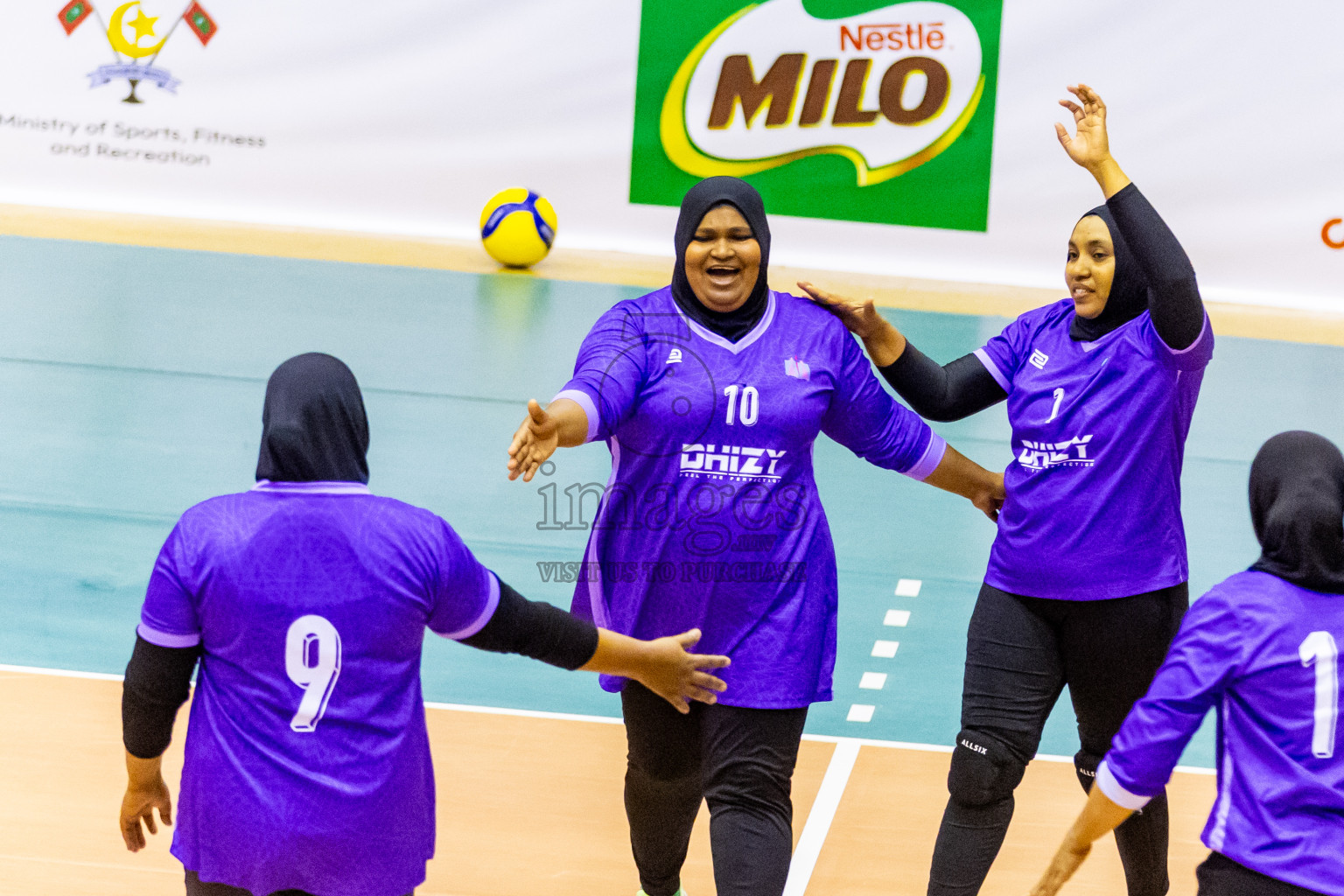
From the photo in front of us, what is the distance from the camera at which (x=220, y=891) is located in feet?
9.89

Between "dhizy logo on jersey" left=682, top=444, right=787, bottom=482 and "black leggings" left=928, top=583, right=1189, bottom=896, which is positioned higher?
"dhizy logo on jersey" left=682, top=444, right=787, bottom=482

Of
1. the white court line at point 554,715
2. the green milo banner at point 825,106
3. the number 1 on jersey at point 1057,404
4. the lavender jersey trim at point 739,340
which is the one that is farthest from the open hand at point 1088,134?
the green milo banner at point 825,106

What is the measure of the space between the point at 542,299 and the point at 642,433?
8708mm

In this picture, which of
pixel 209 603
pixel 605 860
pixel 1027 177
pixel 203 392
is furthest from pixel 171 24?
pixel 209 603

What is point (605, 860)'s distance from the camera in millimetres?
4797

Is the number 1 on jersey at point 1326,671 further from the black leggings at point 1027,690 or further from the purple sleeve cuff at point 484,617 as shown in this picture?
the purple sleeve cuff at point 484,617

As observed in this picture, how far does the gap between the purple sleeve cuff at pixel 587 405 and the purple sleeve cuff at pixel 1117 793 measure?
1.46 meters

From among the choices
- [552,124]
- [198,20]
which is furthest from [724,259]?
[198,20]

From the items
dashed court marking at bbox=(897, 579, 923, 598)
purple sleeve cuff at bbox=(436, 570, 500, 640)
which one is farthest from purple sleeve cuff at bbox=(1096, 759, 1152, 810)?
dashed court marking at bbox=(897, 579, 923, 598)

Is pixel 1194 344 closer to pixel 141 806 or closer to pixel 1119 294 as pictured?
pixel 1119 294

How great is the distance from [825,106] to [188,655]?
11.6 m

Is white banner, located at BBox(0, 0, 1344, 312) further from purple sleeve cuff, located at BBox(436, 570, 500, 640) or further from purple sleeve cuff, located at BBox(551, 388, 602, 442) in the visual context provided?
purple sleeve cuff, located at BBox(436, 570, 500, 640)

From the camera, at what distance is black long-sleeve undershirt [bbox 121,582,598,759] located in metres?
2.96

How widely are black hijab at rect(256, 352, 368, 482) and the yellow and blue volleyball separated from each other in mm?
10558
